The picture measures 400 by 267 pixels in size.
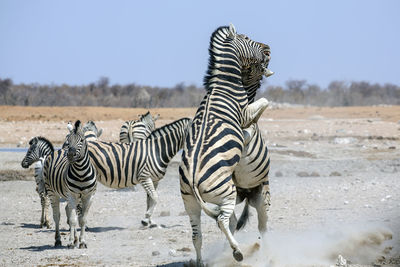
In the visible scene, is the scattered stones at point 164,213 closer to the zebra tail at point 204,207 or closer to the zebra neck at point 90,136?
the zebra neck at point 90,136

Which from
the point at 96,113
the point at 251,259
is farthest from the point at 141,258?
the point at 96,113

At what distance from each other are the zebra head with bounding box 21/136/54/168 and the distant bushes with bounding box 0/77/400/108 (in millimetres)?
37469

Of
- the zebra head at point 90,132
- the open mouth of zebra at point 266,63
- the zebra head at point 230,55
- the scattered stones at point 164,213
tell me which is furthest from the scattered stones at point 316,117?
the zebra head at point 230,55

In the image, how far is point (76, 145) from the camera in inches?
371

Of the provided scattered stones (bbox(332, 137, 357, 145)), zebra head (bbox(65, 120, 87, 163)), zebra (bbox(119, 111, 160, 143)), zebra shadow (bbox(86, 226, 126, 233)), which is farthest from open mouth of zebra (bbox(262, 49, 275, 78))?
scattered stones (bbox(332, 137, 357, 145))

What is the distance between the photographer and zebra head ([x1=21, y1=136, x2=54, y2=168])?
12969 millimetres

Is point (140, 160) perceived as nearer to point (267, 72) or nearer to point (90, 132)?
point (90, 132)

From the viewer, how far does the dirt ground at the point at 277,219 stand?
7.84 m

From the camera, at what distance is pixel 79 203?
9.91 metres

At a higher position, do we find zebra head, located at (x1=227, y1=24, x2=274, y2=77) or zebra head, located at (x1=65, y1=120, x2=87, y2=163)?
zebra head, located at (x1=227, y1=24, x2=274, y2=77)

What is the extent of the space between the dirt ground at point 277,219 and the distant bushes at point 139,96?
3008cm

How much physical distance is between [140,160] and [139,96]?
46.4 metres

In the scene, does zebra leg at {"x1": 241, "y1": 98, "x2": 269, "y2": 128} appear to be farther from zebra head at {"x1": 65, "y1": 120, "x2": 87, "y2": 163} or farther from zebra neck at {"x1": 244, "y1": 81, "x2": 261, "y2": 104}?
zebra head at {"x1": 65, "y1": 120, "x2": 87, "y2": 163}

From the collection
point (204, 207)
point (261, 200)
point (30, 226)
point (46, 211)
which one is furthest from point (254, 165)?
point (30, 226)
